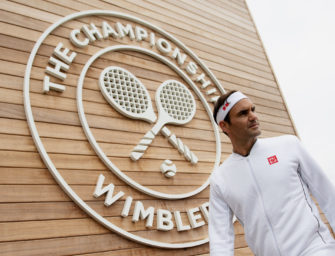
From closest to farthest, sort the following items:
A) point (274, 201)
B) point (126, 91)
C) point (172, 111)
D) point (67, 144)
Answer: point (274, 201) → point (67, 144) → point (126, 91) → point (172, 111)

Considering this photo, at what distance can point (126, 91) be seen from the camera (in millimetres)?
2463

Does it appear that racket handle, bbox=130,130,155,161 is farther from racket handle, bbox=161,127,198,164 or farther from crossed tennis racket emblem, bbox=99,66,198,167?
racket handle, bbox=161,127,198,164

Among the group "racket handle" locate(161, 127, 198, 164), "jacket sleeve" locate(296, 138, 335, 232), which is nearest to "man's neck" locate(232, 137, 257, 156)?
"jacket sleeve" locate(296, 138, 335, 232)

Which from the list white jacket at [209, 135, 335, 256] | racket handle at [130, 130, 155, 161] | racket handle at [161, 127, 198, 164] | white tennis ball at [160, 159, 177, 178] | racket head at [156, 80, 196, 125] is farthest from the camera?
racket head at [156, 80, 196, 125]

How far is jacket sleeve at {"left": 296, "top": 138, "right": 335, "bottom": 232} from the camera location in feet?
4.42

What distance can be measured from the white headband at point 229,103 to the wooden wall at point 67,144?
92 cm

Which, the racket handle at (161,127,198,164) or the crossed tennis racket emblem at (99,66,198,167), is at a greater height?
the crossed tennis racket emblem at (99,66,198,167)

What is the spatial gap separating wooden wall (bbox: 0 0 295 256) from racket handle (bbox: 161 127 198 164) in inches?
2.0

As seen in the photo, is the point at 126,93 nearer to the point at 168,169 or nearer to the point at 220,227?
the point at 168,169

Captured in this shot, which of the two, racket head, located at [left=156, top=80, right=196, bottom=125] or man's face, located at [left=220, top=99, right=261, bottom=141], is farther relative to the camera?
racket head, located at [left=156, top=80, right=196, bottom=125]

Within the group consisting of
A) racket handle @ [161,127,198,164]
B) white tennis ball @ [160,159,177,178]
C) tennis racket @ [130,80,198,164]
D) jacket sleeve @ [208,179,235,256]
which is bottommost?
jacket sleeve @ [208,179,235,256]

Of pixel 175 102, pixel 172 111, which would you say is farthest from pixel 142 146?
pixel 175 102

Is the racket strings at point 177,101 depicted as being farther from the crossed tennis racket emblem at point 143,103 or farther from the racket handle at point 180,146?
the racket handle at point 180,146

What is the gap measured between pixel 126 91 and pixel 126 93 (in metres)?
0.02
